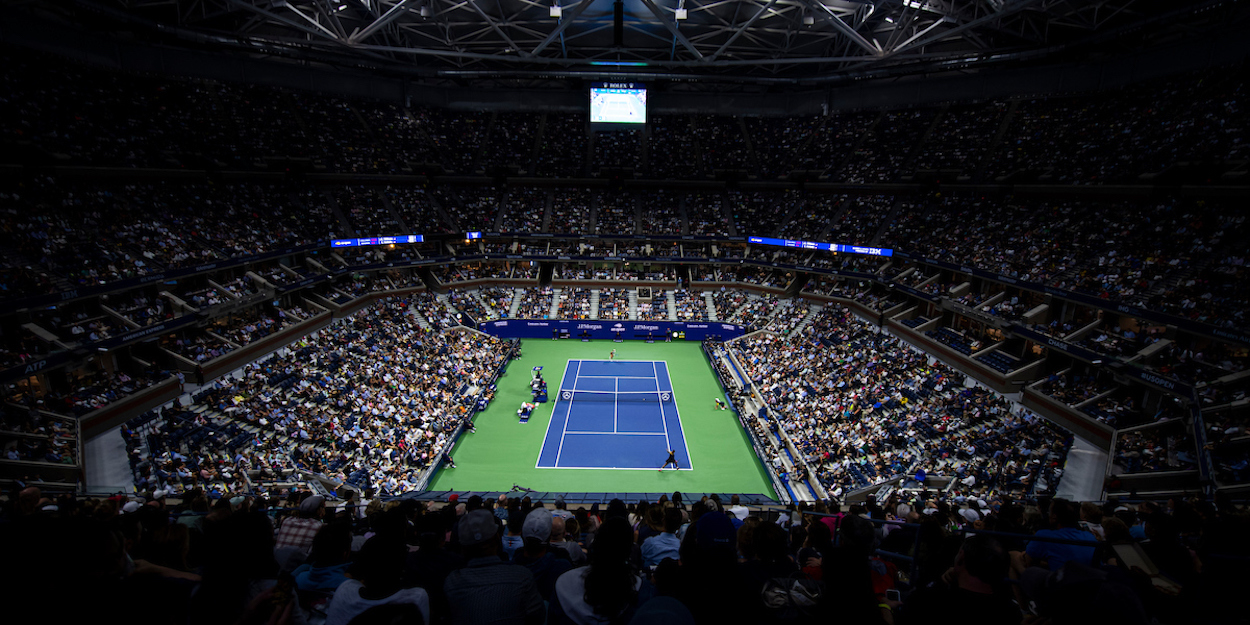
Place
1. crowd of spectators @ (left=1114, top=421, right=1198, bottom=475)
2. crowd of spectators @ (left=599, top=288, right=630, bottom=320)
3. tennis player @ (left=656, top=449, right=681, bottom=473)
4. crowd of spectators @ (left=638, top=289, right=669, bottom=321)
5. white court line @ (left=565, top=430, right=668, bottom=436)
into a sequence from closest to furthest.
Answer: crowd of spectators @ (left=1114, top=421, right=1198, bottom=475) → tennis player @ (left=656, top=449, right=681, bottom=473) → white court line @ (left=565, top=430, right=668, bottom=436) → crowd of spectators @ (left=599, top=288, right=630, bottom=320) → crowd of spectators @ (left=638, top=289, right=669, bottom=321)

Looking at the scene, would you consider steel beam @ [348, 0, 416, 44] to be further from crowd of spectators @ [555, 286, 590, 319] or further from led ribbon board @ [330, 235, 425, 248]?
crowd of spectators @ [555, 286, 590, 319]

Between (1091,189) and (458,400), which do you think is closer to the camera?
(458,400)

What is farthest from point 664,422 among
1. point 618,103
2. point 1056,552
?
point 618,103

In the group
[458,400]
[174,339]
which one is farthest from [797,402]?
[174,339]

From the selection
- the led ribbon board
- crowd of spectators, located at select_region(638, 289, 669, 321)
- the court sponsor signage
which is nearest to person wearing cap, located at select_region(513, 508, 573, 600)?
the court sponsor signage

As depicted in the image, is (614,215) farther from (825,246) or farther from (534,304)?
(825,246)

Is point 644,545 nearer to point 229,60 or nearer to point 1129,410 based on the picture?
point 1129,410
